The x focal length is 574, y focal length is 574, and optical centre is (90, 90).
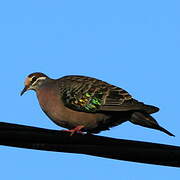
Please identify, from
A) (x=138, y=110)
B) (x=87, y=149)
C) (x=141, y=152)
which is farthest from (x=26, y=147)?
(x=138, y=110)

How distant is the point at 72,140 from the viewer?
207 inches

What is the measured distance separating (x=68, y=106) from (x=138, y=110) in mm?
1252

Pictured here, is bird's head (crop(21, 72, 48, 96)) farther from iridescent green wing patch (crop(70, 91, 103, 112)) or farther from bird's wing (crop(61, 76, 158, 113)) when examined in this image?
iridescent green wing patch (crop(70, 91, 103, 112))

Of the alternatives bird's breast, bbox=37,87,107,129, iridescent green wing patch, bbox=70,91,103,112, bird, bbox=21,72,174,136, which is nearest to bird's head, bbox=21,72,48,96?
bird, bbox=21,72,174,136

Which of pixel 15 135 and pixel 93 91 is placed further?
pixel 93 91

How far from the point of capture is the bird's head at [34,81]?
10789mm

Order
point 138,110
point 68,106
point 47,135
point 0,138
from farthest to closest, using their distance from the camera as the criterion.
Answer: point 68,106, point 138,110, point 47,135, point 0,138

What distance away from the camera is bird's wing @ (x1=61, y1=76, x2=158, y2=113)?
9070 mm

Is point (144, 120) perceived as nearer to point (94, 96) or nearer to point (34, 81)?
point (94, 96)

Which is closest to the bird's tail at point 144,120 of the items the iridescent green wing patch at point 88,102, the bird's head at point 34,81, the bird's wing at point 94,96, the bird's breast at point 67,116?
the bird's wing at point 94,96

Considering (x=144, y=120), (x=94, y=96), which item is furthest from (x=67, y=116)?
(x=144, y=120)

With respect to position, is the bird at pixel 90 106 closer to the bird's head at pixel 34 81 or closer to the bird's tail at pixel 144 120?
the bird's tail at pixel 144 120

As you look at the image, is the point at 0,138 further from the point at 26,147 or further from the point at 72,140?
the point at 72,140

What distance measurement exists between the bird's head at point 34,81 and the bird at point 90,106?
713 mm
